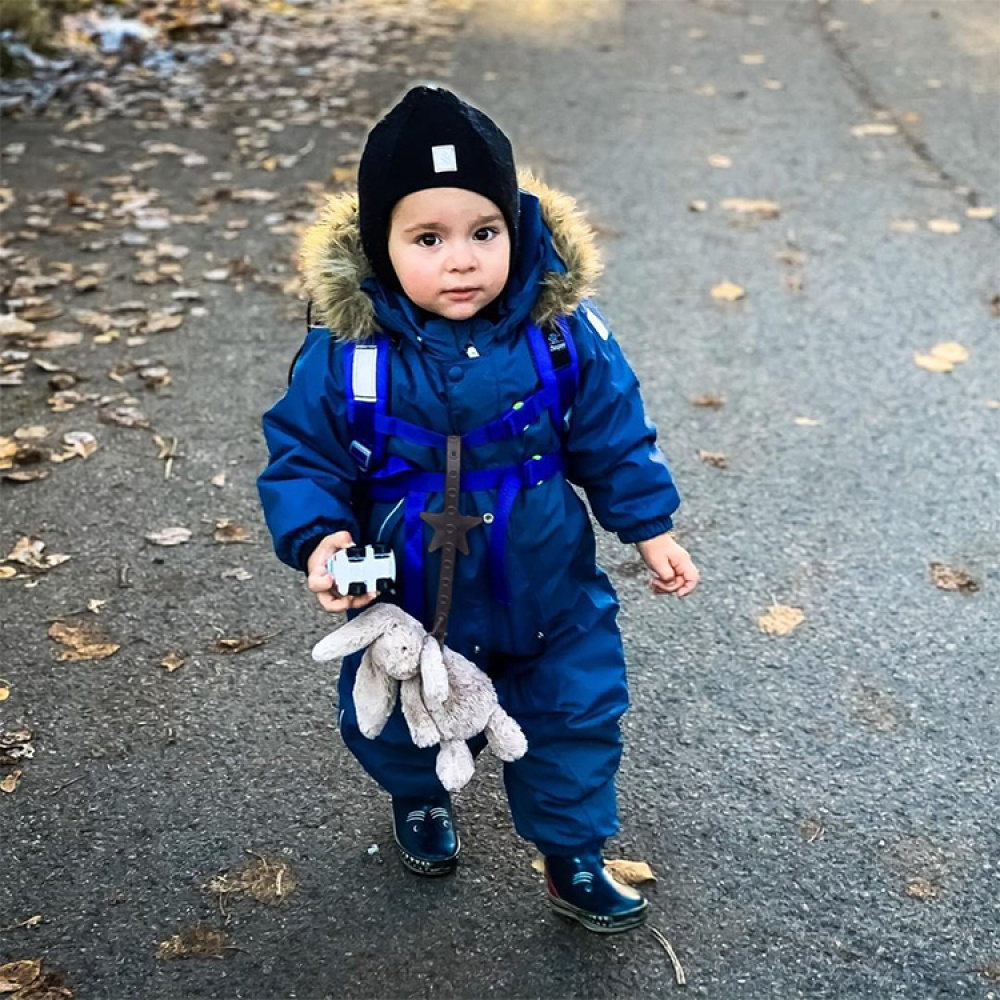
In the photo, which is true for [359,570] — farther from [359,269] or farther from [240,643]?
[240,643]

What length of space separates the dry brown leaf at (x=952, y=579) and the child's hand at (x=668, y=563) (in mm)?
1410

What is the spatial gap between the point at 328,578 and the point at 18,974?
958 millimetres

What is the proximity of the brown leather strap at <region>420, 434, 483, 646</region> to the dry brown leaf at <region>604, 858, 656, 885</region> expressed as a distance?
0.76 m

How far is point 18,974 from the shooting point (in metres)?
2.36

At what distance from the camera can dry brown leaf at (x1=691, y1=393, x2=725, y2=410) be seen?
4449 millimetres

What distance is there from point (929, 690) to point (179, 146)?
5554mm

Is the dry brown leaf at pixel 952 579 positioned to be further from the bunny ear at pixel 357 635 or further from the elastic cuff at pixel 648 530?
the bunny ear at pixel 357 635

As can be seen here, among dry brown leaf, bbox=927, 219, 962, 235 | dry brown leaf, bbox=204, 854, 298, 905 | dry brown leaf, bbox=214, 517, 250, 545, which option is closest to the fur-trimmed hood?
dry brown leaf, bbox=204, 854, 298, 905

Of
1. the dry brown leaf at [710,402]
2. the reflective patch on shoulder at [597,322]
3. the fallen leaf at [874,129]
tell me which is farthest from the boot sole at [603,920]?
the fallen leaf at [874,129]

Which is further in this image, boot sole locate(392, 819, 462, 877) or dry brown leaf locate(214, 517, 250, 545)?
dry brown leaf locate(214, 517, 250, 545)

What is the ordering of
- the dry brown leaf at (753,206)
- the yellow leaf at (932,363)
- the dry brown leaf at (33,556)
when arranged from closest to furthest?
the dry brown leaf at (33,556)
the yellow leaf at (932,363)
the dry brown leaf at (753,206)

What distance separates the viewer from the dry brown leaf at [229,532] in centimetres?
373

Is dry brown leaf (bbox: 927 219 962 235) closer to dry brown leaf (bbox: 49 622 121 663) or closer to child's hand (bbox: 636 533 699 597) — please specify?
child's hand (bbox: 636 533 699 597)

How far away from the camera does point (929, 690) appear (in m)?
3.09
